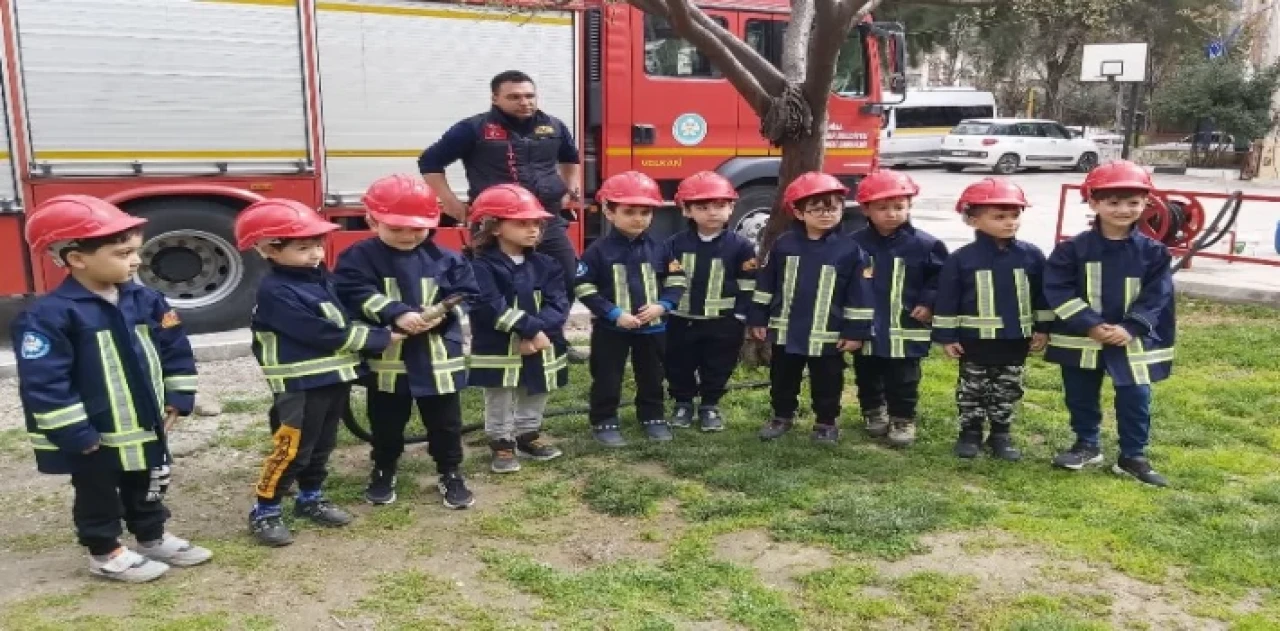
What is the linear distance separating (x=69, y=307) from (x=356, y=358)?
96 centimetres

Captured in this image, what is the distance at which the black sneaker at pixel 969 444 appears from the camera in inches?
188

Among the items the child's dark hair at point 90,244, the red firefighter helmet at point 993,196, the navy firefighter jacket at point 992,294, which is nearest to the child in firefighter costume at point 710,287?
the navy firefighter jacket at point 992,294

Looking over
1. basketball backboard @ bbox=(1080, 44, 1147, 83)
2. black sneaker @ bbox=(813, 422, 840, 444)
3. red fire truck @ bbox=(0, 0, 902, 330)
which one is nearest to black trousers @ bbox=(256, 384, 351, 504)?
black sneaker @ bbox=(813, 422, 840, 444)

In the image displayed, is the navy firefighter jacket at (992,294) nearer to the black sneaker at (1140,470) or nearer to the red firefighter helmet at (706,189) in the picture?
the black sneaker at (1140,470)

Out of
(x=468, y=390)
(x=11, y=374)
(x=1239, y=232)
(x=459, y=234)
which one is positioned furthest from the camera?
(x=1239, y=232)

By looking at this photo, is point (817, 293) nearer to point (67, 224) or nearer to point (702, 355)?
point (702, 355)

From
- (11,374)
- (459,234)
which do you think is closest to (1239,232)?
(459,234)

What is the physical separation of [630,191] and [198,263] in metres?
4.03

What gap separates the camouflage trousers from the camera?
471cm

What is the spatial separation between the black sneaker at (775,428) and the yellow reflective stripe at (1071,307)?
4.57 ft

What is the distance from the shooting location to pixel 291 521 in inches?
157

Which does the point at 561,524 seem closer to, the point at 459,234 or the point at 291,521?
the point at 291,521

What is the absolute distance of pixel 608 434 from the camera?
16.4 ft

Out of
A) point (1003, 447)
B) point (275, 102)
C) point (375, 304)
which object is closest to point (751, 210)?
point (275, 102)
